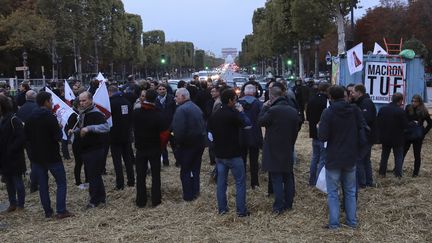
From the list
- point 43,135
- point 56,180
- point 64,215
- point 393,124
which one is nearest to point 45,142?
point 43,135

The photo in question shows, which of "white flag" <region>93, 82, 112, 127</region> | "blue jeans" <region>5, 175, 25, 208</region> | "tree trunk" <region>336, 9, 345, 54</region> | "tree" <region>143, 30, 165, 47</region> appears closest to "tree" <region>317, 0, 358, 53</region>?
"tree trunk" <region>336, 9, 345, 54</region>

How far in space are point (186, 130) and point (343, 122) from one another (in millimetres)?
2637

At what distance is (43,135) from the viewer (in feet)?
24.5

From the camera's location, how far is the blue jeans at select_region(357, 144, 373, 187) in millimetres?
8906

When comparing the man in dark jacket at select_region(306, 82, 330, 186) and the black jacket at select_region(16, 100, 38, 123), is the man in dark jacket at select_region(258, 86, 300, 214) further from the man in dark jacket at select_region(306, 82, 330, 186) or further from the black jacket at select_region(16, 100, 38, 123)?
the black jacket at select_region(16, 100, 38, 123)

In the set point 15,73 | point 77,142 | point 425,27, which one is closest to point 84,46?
point 15,73

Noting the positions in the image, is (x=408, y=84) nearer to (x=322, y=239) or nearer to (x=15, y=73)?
(x=322, y=239)

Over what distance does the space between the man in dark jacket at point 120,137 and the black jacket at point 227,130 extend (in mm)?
2586

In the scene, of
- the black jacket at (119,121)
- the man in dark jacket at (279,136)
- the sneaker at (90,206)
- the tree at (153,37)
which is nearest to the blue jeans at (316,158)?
the man in dark jacket at (279,136)

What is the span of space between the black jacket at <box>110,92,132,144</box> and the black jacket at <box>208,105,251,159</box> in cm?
257

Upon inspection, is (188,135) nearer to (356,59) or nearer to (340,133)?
(340,133)

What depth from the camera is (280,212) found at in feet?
24.4

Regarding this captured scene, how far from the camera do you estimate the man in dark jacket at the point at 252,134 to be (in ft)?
28.7

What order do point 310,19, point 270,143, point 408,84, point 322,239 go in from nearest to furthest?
point 322,239, point 270,143, point 408,84, point 310,19
